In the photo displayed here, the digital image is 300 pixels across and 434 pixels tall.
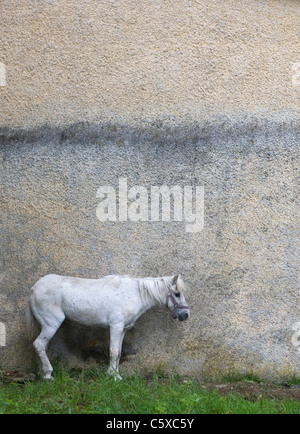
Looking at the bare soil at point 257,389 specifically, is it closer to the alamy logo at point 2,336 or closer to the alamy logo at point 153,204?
the alamy logo at point 153,204

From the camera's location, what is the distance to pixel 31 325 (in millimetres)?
5652

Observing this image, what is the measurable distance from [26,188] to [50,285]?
3.92ft

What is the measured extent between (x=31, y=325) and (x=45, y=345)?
12.1 inches

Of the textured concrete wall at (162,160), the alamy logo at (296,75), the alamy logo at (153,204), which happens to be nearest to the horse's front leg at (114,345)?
the textured concrete wall at (162,160)

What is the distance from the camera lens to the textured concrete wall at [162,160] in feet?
19.2

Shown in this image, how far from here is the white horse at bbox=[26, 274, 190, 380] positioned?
5.46 meters

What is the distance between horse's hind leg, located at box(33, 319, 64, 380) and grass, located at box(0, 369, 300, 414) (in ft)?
0.40

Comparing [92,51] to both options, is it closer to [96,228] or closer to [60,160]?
[60,160]

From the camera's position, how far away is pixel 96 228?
5.99m

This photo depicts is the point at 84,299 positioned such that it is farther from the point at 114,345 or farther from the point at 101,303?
the point at 114,345

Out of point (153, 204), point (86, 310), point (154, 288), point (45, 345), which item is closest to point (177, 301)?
point (154, 288)

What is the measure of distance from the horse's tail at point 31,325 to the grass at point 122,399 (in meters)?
0.51

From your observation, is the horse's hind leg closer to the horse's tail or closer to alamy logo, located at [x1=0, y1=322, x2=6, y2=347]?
the horse's tail
